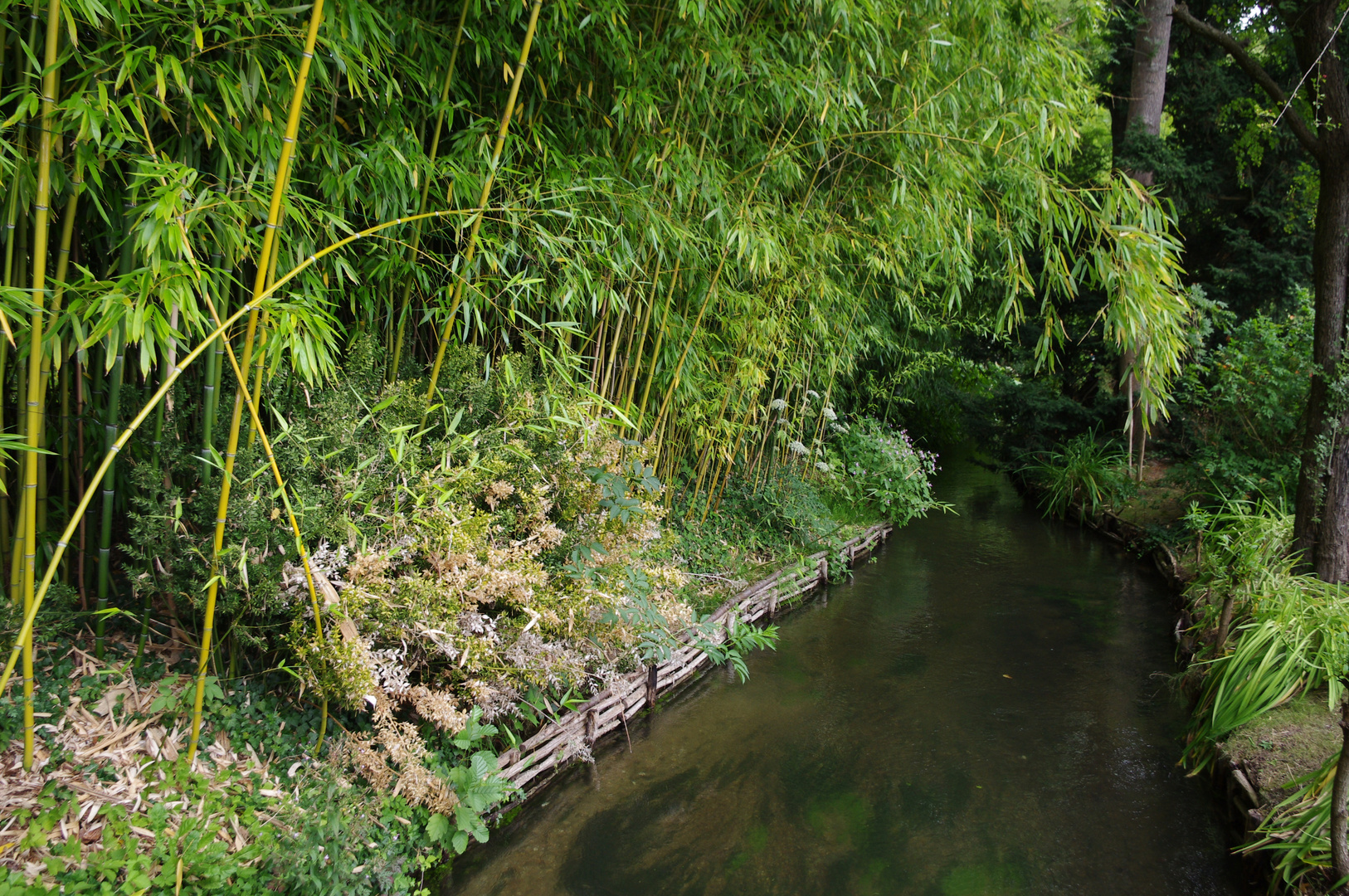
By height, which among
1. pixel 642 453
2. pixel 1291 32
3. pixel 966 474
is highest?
pixel 1291 32

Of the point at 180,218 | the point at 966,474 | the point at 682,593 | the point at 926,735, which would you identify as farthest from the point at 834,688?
the point at 966,474

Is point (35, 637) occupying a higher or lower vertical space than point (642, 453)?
lower

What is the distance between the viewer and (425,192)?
2287mm

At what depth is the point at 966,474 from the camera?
968 cm

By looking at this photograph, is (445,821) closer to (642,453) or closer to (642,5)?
(642,453)

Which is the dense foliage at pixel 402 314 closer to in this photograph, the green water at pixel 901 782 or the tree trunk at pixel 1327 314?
the green water at pixel 901 782

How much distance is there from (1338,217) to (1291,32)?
3.35ft

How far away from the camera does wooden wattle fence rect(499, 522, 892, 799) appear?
251 centimetres

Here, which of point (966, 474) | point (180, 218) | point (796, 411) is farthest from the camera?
point (966, 474)

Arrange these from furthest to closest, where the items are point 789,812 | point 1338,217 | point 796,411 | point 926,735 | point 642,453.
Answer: point 796,411, point 1338,217, point 926,735, point 642,453, point 789,812

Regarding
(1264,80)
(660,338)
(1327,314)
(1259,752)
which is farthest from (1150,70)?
(1259,752)

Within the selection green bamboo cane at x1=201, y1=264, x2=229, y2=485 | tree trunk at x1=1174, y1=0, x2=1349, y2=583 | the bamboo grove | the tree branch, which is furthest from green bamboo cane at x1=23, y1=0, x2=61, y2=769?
the tree branch

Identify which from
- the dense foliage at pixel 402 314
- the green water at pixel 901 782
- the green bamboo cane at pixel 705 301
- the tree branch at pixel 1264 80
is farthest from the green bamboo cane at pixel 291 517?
the tree branch at pixel 1264 80

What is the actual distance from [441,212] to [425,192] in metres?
0.53
